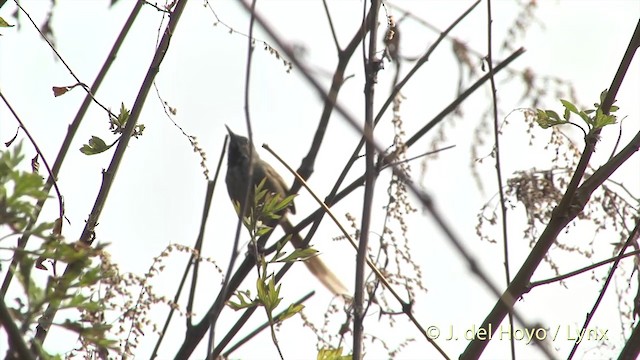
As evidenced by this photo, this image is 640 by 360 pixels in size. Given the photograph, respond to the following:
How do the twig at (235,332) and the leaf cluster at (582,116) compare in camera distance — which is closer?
the leaf cluster at (582,116)

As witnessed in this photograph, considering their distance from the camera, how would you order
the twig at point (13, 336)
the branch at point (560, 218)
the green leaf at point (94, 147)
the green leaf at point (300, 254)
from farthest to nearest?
the green leaf at point (94, 147)
the green leaf at point (300, 254)
the branch at point (560, 218)
the twig at point (13, 336)

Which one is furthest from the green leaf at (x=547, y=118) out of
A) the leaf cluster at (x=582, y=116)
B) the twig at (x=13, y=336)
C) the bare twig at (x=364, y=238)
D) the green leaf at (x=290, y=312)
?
the twig at (x=13, y=336)

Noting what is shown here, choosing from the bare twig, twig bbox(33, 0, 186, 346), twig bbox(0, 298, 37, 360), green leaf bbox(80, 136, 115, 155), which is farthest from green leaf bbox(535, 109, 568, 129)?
twig bbox(0, 298, 37, 360)

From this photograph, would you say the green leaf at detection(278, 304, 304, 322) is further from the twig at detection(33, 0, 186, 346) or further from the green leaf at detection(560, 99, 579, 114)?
the green leaf at detection(560, 99, 579, 114)

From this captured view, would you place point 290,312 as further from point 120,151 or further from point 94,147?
point 94,147

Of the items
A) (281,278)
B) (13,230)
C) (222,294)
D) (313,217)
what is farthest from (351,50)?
(13,230)

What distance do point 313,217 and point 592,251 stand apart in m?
0.78

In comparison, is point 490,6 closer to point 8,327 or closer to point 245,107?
point 245,107

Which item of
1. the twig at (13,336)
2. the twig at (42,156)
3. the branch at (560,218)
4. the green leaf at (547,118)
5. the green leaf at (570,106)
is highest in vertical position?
the green leaf at (547,118)

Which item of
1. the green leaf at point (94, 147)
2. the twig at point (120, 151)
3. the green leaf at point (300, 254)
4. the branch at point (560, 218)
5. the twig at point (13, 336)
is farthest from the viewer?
the green leaf at point (94, 147)

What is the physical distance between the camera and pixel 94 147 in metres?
1.80

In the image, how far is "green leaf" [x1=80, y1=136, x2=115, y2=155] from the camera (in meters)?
1.78

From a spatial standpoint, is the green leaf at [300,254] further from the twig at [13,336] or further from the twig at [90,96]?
the twig at [13,336]

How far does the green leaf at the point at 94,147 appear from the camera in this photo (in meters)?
1.78
